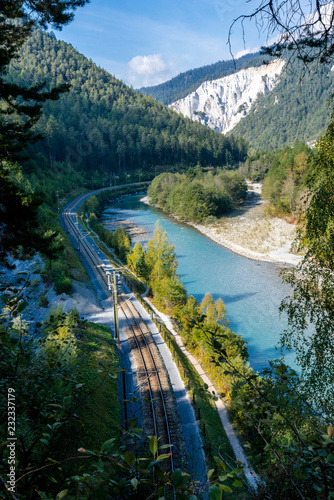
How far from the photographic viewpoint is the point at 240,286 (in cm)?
3053

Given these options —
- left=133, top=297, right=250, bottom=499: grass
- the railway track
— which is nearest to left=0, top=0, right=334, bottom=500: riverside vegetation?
left=133, top=297, right=250, bottom=499: grass

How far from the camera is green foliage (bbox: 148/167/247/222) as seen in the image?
56.2 metres

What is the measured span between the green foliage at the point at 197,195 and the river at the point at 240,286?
6.70 meters

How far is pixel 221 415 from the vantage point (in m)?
14.7

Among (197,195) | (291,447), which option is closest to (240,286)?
(291,447)

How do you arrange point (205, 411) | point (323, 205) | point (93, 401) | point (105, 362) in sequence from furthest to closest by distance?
point (105, 362) < point (205, 411) < point (93, 401) < point (323, 205)

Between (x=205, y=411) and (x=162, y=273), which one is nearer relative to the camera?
(x=205, y=411)

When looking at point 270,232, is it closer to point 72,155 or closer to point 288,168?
point 288,168

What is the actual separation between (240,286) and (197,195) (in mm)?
29321

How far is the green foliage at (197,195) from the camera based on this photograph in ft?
185

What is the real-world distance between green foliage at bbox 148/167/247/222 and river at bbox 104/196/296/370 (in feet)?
22.0

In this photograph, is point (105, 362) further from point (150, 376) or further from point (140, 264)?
point (140, 264)

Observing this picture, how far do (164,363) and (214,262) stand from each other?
2169 centimetres

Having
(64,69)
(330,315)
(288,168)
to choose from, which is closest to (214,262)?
(288,168)
